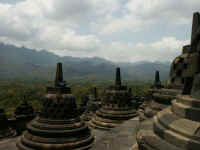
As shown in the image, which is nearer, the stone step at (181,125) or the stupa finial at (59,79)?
the stone step at (181,125)

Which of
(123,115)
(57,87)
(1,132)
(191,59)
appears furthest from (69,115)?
(191,59)

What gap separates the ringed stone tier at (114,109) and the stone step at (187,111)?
14.0m

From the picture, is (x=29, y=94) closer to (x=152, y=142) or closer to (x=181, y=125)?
Result: (x=152, y=142)

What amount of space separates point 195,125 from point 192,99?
15.5 inches

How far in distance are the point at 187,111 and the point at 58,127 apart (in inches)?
346

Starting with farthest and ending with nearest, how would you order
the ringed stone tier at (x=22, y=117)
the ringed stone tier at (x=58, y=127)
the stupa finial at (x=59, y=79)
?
the ringed stone tier at (x=22, y=117), the stupa finial at (x=59, y=79), the ringed stone tier at (x=58, y=127)

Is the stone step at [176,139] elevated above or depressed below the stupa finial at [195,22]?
below

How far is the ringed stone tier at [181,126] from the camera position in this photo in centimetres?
262

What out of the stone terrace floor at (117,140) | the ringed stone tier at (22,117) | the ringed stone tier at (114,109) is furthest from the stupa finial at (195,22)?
the ringed stone tier at (22,117)

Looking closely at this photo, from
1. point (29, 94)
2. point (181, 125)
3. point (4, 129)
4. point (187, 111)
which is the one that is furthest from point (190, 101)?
point (29, 94)

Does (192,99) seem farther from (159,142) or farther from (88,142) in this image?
(88,142)

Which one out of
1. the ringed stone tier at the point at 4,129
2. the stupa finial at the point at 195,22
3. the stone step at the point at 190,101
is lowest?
the ringed stone tier at the point at 4,129

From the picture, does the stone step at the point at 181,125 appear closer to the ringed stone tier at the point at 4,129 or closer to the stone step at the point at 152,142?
the stone step at the point at 152,142

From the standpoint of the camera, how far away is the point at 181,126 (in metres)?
2.81
